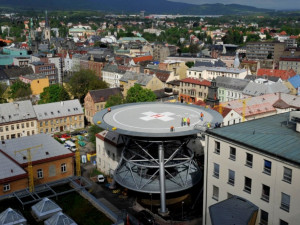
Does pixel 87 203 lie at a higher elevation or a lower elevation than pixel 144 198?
higher

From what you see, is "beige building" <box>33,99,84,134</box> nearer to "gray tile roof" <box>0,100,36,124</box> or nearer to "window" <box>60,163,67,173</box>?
"gray tile roof" <box>0,100,36,124</box>

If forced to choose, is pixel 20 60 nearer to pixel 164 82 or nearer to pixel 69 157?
pixel 164 82

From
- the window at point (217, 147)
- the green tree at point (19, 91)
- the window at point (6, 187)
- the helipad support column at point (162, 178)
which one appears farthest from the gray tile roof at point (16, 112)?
the window at point (217, 147)

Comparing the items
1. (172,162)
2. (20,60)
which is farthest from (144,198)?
(20,60)

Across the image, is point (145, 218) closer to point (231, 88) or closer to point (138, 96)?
point (138, 96)

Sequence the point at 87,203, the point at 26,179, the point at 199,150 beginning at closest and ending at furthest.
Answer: the point at 87,203
the point at 26,179
the point at 199,150

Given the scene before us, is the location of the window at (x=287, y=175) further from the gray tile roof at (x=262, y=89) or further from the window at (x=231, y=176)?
the gray tile roof at (x=262, y=89)

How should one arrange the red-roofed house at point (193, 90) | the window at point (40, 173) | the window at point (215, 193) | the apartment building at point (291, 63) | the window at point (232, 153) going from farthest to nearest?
the apartment building at point (291, 63) → the red-roofed house at point (193, 90) → the window at point (40, 173) → the window at point (215, 193) → the window at point (232, 153)
